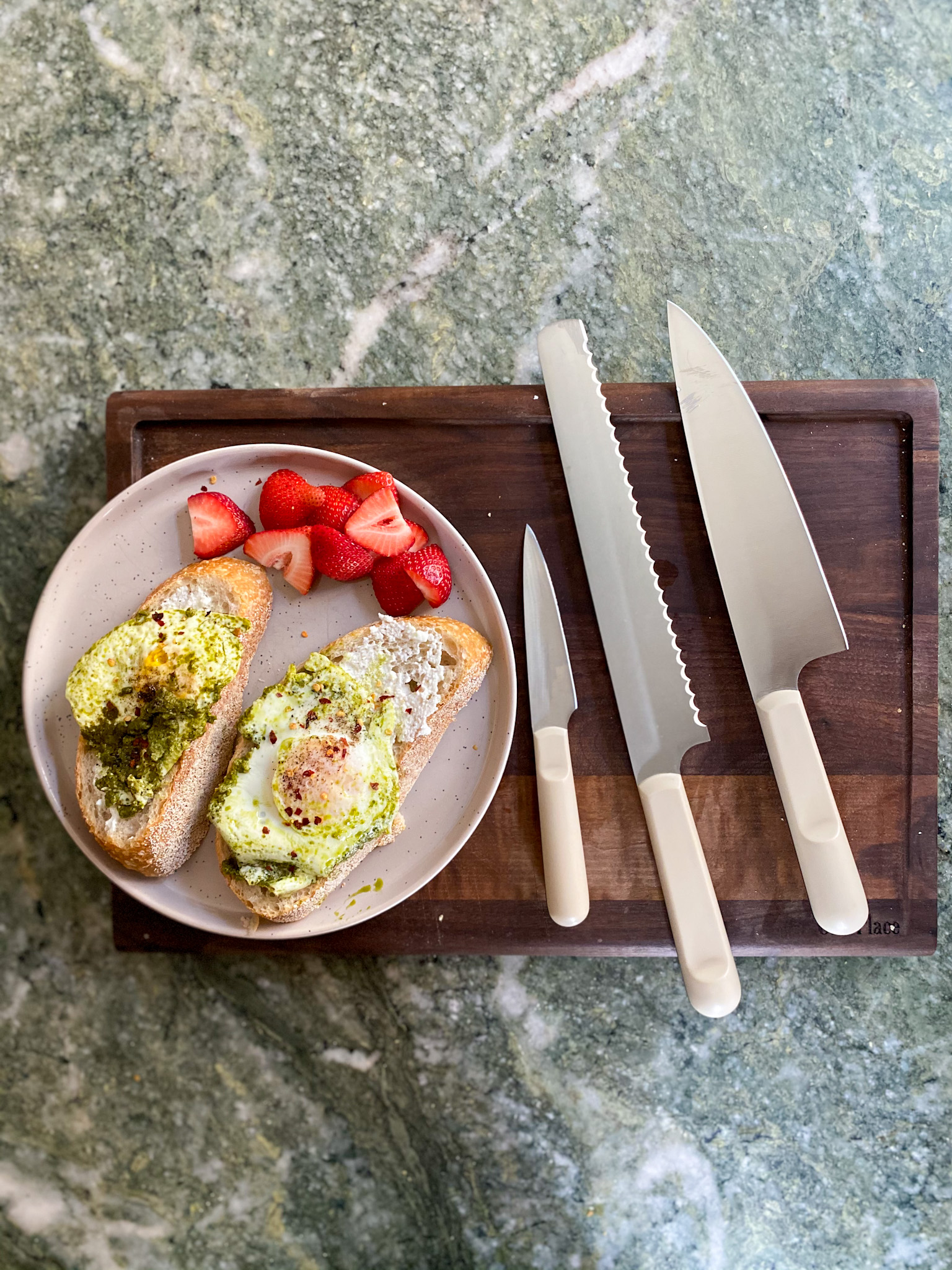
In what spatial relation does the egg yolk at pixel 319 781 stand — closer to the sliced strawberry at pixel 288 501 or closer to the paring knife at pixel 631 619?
the sliced strawberry at pixel 288 501

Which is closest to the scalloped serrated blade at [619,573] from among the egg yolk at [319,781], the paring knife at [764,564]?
the paring knife at [764,564]

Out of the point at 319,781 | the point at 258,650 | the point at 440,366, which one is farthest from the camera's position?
the point at 440,366

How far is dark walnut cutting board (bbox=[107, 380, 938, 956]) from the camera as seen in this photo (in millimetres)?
1729

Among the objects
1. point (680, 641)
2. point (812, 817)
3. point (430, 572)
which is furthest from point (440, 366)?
point (812, 817)

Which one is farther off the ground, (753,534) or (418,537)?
(418,537)

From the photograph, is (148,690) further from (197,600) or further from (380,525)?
(380,525)

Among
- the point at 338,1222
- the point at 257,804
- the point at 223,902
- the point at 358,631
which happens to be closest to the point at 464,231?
the point at 358,631

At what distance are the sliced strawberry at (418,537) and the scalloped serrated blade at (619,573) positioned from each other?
0.29 m

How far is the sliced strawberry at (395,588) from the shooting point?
5.36 feet

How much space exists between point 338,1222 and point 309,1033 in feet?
1.33

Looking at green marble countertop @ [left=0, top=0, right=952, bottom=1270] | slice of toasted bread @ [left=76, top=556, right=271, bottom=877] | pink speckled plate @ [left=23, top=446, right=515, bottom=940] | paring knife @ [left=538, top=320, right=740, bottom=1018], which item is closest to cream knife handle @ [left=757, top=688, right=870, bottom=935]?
paring knife @ [left=538, top=320, right=740, bottom=1018]

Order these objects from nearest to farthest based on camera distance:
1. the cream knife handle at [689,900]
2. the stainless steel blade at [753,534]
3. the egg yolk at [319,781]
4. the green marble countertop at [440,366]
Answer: the egg yolk at [319,781] < the cream knife handle at [689,900] < the stainless steel blade at [753,534] < the green marble countertop at [440,366]

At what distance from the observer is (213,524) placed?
5.41ft

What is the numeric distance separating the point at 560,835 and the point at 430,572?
0.54m
